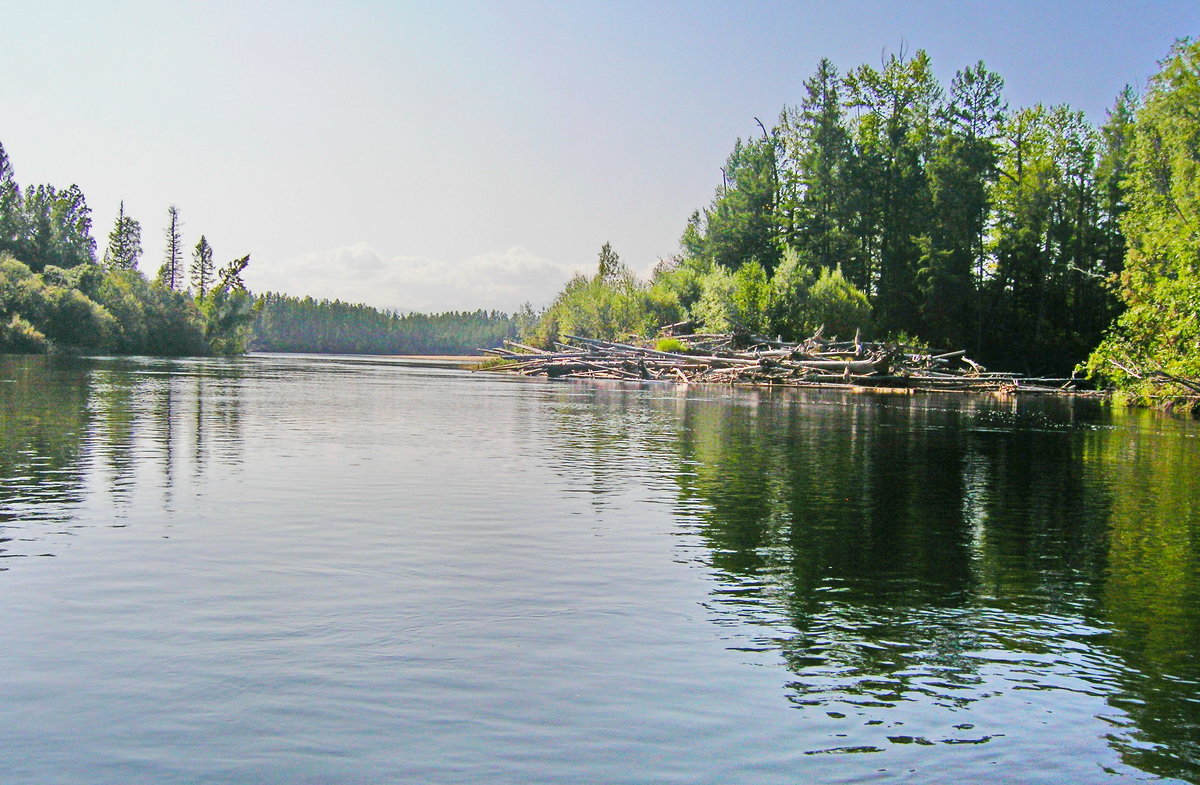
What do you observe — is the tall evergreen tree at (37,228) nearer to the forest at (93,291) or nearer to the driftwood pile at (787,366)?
the forest at (93,291)

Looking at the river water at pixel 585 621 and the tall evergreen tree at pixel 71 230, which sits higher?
the tall evergreen tree at pixel 71 230

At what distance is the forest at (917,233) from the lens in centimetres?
7519

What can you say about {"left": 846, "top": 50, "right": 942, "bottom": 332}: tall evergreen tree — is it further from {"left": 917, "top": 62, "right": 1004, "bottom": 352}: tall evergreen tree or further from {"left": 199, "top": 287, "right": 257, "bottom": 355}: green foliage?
{"left": 199, "top": 287, "right": 257, "bottom": 355}: green foliage

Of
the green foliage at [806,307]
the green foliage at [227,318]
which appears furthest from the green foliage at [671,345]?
the green foliage at [227,318]

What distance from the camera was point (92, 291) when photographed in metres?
115

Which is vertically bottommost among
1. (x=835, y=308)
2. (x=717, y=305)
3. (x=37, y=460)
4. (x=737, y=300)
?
(x=37, y=460)

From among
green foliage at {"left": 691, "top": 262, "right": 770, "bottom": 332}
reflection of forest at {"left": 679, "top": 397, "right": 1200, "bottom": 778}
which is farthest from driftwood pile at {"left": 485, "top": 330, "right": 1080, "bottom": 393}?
reflection of forest at {"left": 679, "top": 397, "right": 1200, "bottom": 778}

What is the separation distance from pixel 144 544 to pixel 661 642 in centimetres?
676

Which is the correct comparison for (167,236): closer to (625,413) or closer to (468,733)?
(625,413)

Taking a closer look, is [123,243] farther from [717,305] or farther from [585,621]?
[585,621]

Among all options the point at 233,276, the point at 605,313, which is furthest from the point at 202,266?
the point at 605,313

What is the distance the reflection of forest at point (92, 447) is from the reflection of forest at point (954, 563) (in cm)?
779

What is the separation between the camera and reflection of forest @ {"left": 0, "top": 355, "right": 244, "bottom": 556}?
13.6 m

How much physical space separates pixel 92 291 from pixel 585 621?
122392mm
